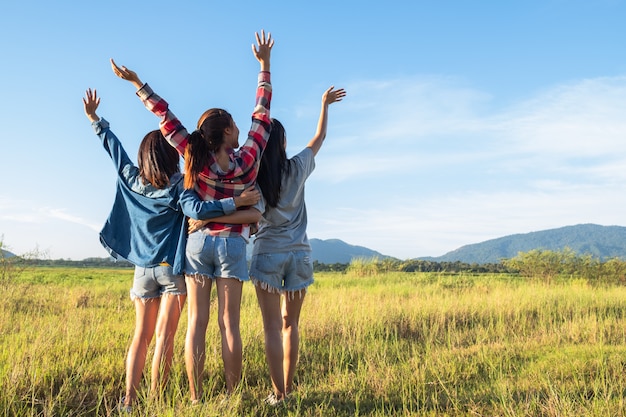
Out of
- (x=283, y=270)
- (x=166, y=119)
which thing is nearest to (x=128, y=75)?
(x=166, y=119)

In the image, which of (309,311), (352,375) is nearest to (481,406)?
(352,375)

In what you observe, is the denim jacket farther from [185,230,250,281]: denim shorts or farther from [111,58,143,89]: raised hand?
[111,58,143,89]: raised hand

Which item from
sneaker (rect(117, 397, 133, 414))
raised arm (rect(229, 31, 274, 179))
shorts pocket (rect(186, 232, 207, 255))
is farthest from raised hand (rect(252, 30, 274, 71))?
sneaker (rect(117, 397, 133, 414))

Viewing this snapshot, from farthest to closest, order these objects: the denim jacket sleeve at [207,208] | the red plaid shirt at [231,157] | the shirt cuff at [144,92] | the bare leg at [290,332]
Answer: the bare leg at [290,332], the shirt cuff at [144,92], the red plaid shirt at [231,157], the denim jacket sleeve at [207,208]

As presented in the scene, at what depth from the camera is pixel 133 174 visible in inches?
148

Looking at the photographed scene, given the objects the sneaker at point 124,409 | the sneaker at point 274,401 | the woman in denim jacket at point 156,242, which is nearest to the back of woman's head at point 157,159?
the woman in denim jacket at point 156,242

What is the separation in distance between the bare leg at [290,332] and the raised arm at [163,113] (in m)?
1.34

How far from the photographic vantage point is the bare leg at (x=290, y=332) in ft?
12.5

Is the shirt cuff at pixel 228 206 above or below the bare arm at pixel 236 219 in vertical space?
above

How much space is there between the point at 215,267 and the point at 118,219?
1.14m

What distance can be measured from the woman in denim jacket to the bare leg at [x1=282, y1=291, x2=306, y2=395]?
0.76 meters

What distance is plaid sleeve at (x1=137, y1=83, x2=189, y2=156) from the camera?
339cm

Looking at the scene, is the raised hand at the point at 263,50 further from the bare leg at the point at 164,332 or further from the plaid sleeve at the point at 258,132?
the bare leg at the point at 164,332

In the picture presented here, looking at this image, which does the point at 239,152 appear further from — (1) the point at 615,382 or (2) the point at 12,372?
(1) the point at 615,382
